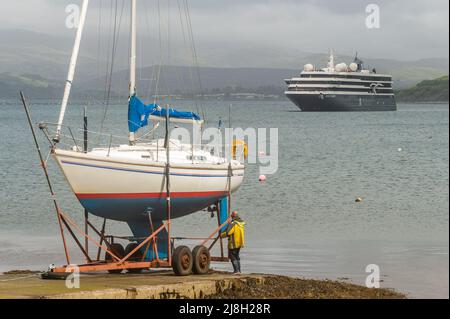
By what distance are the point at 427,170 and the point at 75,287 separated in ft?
162

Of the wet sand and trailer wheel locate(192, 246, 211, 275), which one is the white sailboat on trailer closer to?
trailer wheel locate(192, 246, 211, 275)

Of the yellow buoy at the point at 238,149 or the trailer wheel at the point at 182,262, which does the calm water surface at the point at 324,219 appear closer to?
the yellow buoy at the point at 238,149

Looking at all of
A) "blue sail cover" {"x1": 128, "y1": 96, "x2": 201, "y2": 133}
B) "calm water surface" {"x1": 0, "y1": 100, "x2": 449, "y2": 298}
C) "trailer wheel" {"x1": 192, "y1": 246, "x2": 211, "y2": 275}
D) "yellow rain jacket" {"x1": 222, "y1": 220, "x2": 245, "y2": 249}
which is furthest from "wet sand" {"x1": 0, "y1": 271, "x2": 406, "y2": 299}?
"blue sail cover" {"x1": 128, "y1": 96, "x2": 201, "y2": 133}

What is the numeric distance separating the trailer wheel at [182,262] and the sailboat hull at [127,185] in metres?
1.28

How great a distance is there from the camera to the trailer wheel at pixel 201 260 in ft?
73.2

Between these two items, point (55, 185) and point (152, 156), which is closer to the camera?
point (152, 156)

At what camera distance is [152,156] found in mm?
23078

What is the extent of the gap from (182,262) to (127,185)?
1930 millimetres

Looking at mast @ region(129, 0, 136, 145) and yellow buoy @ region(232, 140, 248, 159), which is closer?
mast @ region(129, 0, 136, 145)

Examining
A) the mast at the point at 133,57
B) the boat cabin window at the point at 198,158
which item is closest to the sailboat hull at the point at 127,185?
the boat cabin window at the point at 198,158

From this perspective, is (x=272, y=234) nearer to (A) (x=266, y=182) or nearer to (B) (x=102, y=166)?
(B) (x=102, y=166)

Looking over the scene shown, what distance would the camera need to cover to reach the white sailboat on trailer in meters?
21.9
